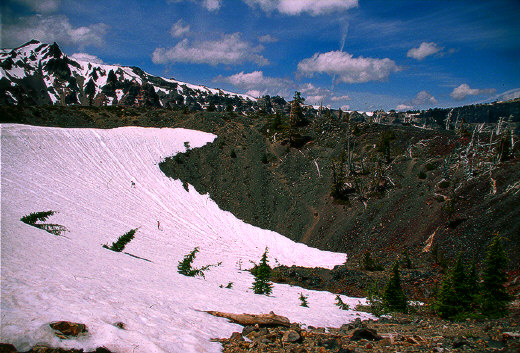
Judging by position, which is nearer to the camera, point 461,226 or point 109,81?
point 461,226

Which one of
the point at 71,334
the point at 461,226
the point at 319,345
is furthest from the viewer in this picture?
the point at 461,226

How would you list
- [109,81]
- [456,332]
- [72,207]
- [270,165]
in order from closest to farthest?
[456,332] → [72,207] → [270,165] → [109,81]

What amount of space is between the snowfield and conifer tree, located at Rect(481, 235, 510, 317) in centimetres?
509

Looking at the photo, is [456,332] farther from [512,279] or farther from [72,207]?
[72,207]

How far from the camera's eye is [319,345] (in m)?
6.06

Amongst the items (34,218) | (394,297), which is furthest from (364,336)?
(34,218)

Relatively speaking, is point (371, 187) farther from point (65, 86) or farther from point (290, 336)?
point (65, 86)

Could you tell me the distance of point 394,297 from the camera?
12.6 meters

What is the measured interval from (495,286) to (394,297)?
3959 mm

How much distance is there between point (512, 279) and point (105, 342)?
21.8m

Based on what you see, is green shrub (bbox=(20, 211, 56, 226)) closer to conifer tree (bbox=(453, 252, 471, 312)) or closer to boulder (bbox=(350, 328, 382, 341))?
boulder (bbox=(350, 328, 382, 341))

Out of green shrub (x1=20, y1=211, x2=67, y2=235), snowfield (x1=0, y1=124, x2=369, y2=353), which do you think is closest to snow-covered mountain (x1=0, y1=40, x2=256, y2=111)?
snowfield (x1=0, y1=124, x2=369, y2=353)

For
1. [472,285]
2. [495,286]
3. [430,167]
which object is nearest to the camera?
[495,286]

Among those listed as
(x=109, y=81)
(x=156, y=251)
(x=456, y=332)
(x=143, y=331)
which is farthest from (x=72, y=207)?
(x=109, y=81)
